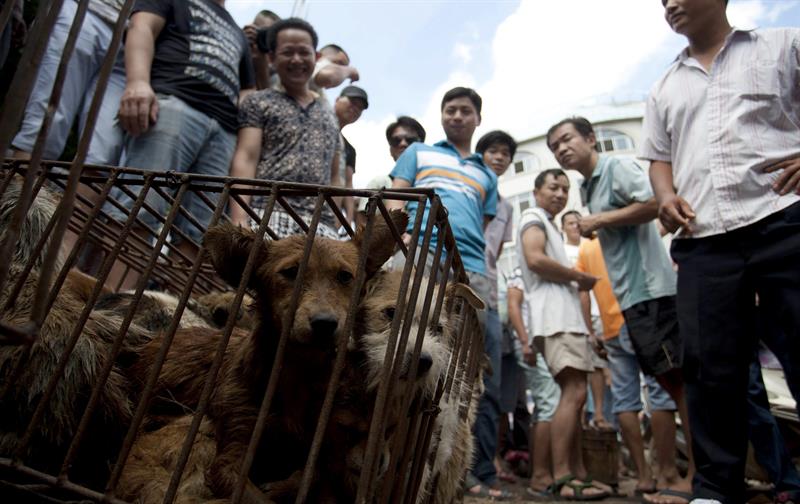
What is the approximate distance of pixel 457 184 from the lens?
4078 mm

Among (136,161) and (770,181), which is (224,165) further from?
(770,181)

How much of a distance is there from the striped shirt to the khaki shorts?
42.8 inches

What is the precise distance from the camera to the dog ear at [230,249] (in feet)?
5.92

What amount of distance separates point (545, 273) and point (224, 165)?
2762 mm

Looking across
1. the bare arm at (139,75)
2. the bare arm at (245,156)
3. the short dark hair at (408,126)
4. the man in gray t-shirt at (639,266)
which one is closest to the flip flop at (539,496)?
the man in gray t-shirt at (639,266)

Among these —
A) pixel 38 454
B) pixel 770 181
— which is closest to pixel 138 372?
pixel 38 454

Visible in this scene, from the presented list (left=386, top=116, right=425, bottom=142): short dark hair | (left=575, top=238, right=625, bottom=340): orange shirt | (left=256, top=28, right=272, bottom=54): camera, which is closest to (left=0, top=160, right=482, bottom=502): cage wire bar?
(left=256, top=28, right=272, bottom=54): camera

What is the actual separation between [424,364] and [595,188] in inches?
134

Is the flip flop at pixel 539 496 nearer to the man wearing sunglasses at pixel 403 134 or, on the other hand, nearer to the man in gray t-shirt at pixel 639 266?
the man in gray t-shirt at pixel 639 266

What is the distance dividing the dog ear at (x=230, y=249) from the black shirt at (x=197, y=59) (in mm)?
2042

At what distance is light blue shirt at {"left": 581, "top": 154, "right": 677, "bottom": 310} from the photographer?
159 inches

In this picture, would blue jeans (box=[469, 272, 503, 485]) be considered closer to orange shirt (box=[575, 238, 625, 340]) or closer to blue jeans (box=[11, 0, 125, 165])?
orange shirt (box=[575, 238, 625, 340])

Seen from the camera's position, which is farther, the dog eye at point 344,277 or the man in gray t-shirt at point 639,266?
the man in gray t-shirt at point 639,266

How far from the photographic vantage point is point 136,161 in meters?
3.30
